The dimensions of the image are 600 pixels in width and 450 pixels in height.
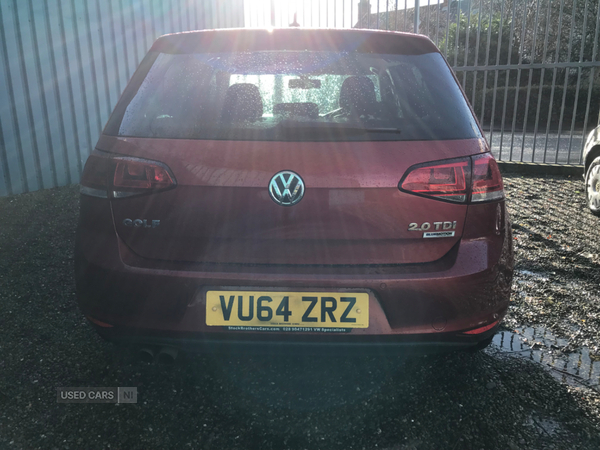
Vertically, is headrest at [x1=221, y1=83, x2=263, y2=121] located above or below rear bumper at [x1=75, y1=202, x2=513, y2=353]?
above

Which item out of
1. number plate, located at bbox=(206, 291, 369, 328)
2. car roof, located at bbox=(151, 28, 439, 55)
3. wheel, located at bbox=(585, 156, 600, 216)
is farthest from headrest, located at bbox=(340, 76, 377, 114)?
wheel, located at bbox=(585, 156, 600, 216)

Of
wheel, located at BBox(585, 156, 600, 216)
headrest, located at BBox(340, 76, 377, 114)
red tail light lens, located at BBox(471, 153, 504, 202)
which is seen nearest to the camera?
red tail light lens, located at BBox(471, 153, 504, 202)

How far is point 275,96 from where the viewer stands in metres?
2.19

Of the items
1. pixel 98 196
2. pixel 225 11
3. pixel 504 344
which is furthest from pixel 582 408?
pixel 225 11

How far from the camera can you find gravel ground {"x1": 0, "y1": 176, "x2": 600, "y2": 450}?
1.92 meters

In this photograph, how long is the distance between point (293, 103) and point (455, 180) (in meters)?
0.71

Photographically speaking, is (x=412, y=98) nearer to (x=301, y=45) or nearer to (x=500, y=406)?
(x=301, y=45)

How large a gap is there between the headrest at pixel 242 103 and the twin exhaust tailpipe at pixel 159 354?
2.98 ft

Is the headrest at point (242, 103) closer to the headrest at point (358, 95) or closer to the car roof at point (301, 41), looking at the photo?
the car roof at point (301, 41)

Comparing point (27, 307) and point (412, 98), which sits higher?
point (412, 98)

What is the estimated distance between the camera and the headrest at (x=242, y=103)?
1904 millimetres

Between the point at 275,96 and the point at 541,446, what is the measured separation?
68.5 inches

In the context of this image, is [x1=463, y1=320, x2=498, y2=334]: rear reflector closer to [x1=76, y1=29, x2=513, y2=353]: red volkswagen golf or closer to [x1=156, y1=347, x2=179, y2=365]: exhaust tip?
[x1=76, y1=29, x2=513, y2=353]: red volkswagen golf

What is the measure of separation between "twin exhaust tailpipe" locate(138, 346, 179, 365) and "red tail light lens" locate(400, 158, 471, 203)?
3.49ft
